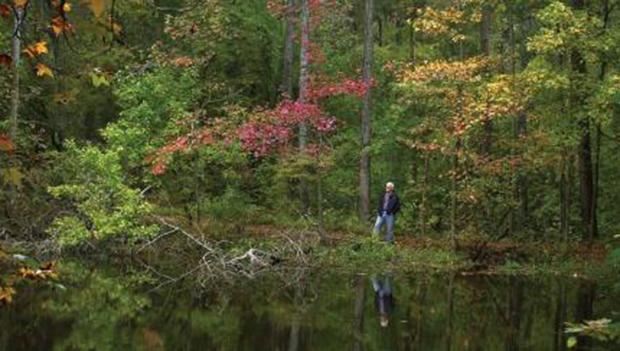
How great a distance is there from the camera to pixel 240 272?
52.8 ft

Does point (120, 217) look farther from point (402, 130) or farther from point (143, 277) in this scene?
point (402, 130)

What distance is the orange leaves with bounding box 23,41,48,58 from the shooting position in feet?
9.01

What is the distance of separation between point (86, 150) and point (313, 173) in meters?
6.55

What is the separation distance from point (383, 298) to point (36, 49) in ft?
36.8

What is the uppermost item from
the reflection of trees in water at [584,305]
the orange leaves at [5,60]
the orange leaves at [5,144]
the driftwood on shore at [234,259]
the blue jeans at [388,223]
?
the orange leaves at [5,60]

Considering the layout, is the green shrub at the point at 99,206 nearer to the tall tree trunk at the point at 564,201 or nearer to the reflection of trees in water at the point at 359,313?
the reflection of trees in water at the point at 359,313

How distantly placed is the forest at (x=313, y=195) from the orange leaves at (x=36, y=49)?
656 centimetres

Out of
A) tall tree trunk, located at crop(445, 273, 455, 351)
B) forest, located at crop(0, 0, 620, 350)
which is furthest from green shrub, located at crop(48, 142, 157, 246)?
tall tree trunk, located at crop(445, 273, 455, 351)

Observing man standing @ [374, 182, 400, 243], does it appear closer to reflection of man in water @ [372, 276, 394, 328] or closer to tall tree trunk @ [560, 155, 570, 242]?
reflection of man in water @ [372, 276, 394, 328]

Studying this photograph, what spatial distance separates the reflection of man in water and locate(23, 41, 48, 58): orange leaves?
337 inches

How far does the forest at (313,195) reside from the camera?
11.2 m

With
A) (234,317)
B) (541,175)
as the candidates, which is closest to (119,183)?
(234,317)

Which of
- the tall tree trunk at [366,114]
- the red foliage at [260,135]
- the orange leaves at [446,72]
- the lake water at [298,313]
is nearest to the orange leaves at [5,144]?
the lake water at [298,313]

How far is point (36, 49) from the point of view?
2783mm
